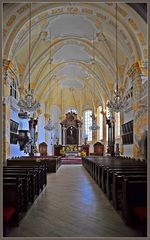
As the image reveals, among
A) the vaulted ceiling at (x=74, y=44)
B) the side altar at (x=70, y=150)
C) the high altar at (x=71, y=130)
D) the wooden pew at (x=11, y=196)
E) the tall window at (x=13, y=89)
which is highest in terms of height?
the vaulted ceiling at (x=74, y=44)

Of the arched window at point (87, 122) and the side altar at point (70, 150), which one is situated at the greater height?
the arched window at point (87, 122)

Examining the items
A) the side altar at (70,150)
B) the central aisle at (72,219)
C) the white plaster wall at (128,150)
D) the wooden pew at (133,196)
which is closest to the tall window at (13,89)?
the white plaster wall at (128,150)

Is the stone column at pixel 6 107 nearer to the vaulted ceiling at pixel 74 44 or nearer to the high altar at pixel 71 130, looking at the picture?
the vaulted ceiling at pixel 74 44

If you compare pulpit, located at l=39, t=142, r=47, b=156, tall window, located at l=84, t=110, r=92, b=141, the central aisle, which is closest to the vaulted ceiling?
tall window, located at l=84, t=110, r=92, b=141

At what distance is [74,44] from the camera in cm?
2206

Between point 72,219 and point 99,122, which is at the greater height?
point 99,122

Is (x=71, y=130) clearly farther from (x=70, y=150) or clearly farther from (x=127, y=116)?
(x=127, y=116)

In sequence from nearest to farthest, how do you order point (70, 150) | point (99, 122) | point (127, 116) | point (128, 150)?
point (128, 150) < point (127, 116) < point (70, 150) < point (99, 122)

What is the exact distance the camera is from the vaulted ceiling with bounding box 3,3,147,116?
15047 millimetres

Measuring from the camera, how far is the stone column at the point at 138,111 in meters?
15.5

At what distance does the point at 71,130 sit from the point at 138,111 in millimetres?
17447

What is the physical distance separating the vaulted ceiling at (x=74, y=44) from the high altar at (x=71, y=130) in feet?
7.16

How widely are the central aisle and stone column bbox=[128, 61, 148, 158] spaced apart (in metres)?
8.21

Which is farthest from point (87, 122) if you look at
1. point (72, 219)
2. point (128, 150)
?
point (72, 219)
